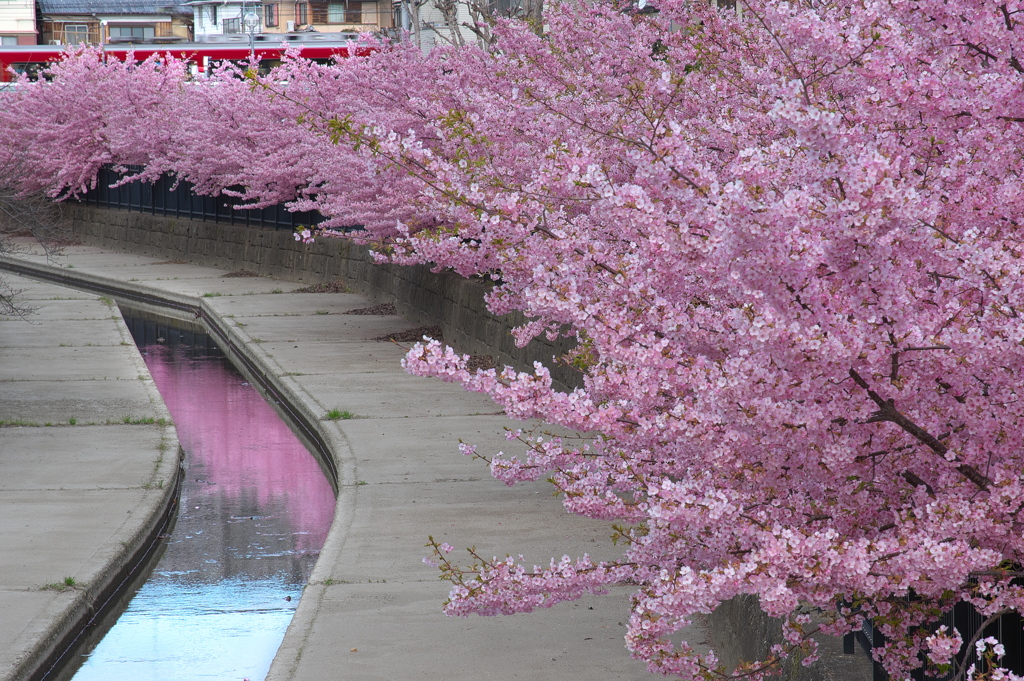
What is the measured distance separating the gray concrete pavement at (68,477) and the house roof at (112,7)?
7509 centimetres

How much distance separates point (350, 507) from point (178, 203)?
22331 millimetres

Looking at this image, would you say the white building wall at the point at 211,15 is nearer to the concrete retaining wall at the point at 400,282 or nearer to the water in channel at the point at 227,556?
the concrete retaining wall at the point at 400,282

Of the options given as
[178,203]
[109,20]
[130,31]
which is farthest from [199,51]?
[178,203]

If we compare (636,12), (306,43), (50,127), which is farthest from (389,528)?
(306,43)

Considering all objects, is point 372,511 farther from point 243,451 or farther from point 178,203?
point 178,203

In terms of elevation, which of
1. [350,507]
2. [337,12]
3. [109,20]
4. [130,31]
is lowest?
[350,507]

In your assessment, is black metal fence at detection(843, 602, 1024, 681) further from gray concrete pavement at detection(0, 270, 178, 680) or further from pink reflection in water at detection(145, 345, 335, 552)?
pink reflection in water at detection(145, 345, 335, 552)

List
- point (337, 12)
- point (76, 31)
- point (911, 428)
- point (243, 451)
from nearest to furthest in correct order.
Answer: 1. point (911, 428)
2. point (243, 451)
3. point (337, 12)
4. point (76, 31)

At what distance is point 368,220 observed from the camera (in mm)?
15125

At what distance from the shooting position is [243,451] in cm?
1105

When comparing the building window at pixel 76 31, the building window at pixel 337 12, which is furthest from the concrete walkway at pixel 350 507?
the building window at pixel 76 31

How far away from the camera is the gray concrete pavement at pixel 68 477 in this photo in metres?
6.49

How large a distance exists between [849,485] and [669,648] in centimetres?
70

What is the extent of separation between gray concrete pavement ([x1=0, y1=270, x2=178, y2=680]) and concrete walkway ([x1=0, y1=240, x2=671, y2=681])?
18mm
